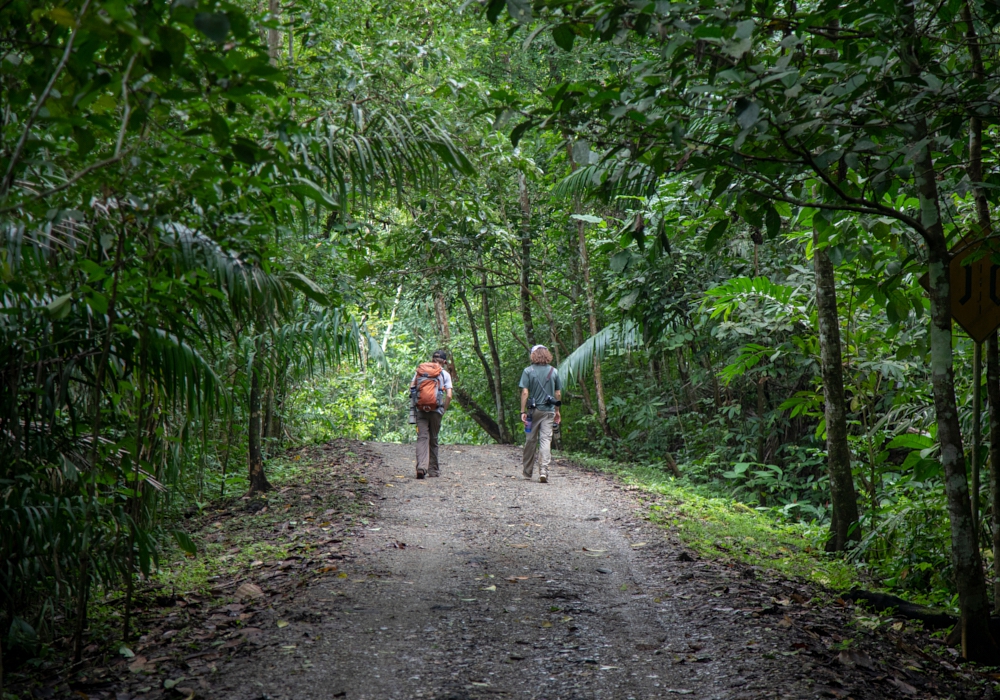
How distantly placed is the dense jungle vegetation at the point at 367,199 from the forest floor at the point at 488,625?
54 cm

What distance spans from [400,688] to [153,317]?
2.45 m

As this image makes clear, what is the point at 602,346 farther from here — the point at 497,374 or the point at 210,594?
the point at 210,594

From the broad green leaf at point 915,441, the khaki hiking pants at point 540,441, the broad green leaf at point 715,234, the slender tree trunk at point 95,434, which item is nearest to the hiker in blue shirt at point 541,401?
the khaki hiking pants at point 540,441

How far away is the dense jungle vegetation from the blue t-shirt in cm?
269

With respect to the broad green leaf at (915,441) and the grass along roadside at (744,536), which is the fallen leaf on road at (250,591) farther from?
the broad green leaf at (915,441)

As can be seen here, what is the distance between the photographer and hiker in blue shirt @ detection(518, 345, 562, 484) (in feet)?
36.4

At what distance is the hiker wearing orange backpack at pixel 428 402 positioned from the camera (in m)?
10.8

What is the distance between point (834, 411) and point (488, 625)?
4.15 metres

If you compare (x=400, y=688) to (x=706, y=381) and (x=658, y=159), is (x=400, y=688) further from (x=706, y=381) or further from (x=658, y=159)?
(x=706, y=381)

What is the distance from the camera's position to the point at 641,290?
37.9 feet

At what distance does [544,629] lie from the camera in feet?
15.9

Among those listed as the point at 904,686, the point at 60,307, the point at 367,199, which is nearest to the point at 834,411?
the point at 904,686

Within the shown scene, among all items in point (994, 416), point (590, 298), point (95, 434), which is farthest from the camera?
point (590, 298)

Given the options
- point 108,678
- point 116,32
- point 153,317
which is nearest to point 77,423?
point 153,317
